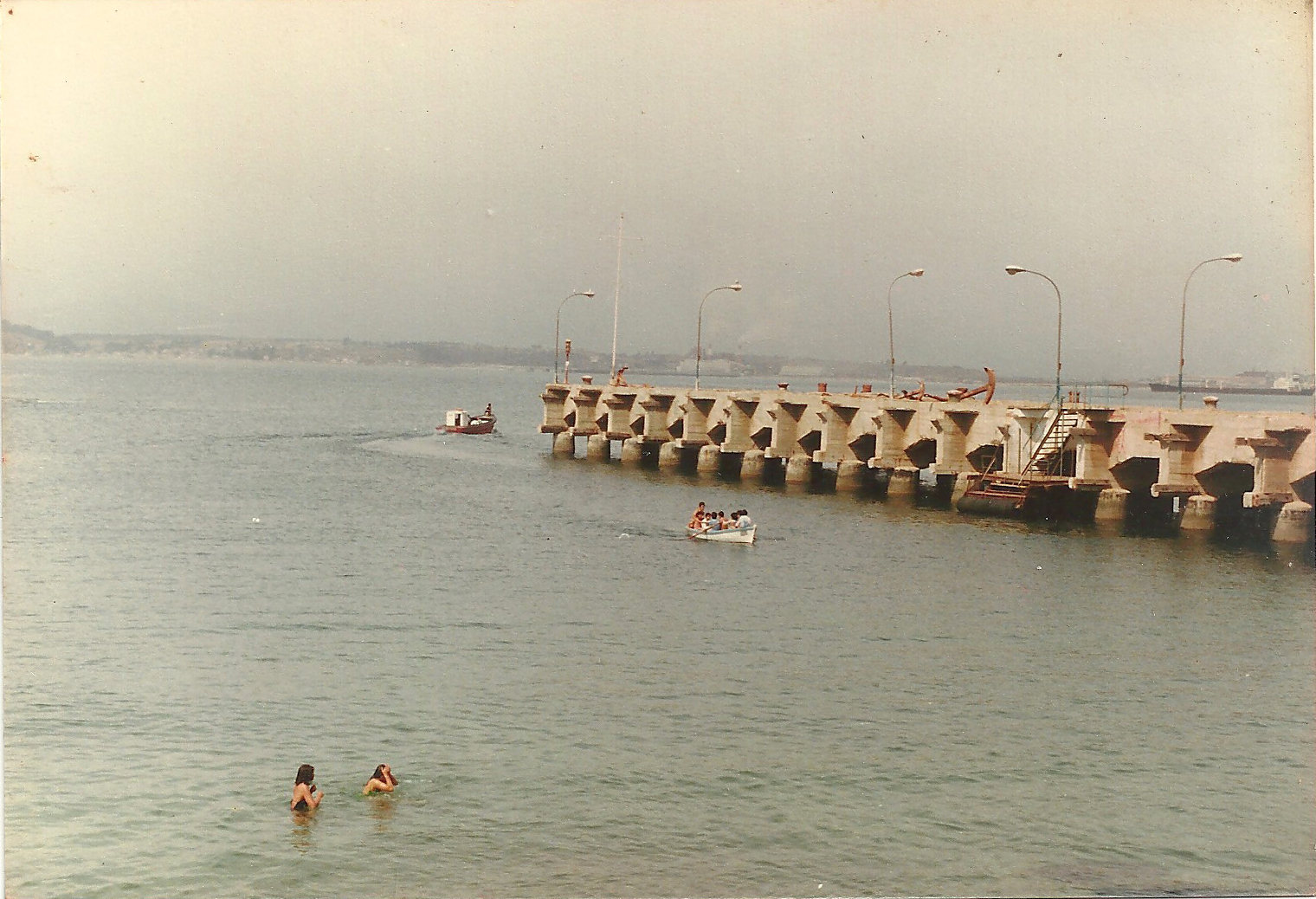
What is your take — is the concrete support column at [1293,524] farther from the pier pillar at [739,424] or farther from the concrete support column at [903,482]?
the pier pillar at [739,424]

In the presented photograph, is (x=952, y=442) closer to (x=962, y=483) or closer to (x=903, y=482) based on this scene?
(x=962, y=483)

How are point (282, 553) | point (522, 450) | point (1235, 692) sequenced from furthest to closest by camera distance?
point (522, 450), point (282, 553), point (1235, 692)

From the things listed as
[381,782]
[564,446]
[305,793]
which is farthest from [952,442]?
[305,793]

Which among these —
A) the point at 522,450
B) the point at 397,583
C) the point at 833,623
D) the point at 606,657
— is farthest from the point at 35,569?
the point at 522,450

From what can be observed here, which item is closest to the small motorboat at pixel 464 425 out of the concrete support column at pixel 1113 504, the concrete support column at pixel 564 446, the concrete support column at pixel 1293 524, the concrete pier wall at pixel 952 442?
the concrete support column at pixel 564 446

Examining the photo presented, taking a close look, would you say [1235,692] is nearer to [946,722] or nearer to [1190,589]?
[946,722]

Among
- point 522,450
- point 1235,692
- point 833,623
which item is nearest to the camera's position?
point 1235,692

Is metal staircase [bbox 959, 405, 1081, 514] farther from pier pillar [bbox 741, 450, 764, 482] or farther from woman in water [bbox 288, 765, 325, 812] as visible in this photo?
woman in water [bbox 288, 765, 325, 812]
